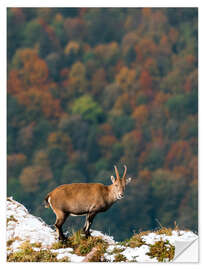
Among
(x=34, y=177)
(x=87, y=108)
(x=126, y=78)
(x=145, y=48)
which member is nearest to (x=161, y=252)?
(x=34, y=177)

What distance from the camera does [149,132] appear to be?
23859 mm

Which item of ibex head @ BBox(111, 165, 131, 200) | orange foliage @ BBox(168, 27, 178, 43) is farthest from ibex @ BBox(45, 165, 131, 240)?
orange foliage @ BBox(168, 27, 178, 43)

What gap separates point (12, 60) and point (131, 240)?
18538 millimetres

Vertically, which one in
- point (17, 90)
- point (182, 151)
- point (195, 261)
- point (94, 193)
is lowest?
point (195, 261)

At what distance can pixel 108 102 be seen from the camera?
84.0 ft

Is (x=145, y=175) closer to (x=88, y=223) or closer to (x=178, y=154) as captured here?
(x=178, y=154)

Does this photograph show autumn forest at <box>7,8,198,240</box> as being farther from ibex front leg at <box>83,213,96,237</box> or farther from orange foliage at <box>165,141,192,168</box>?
ibex front leg at <box>83,213,96,237</box>

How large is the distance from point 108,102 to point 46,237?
18304mm

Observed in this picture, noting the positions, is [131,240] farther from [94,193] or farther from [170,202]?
[170,202]

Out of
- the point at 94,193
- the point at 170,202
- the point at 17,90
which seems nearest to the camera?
the point at 94,193

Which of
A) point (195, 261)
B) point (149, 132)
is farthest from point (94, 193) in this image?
point (149, 132)

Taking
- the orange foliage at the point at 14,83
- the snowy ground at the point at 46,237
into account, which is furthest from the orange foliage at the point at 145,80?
the snowy ground at the point at 46,237

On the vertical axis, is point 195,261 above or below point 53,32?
below

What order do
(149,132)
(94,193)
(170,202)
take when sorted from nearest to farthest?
(94,193) → (170,202) → (149,132)
